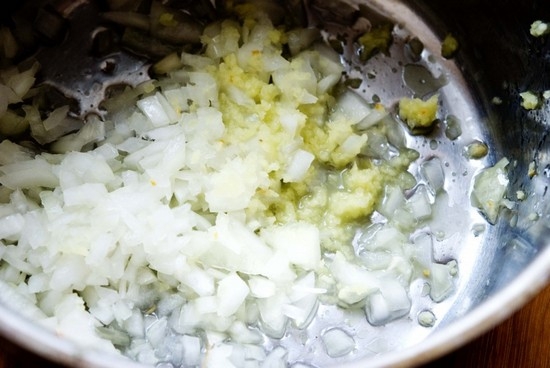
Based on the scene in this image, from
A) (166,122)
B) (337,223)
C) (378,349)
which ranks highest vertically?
(166,122)

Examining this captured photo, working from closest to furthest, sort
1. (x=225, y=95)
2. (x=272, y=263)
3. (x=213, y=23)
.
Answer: (x=272, y=263) < (x=225, y=95) < (x=213, y=23)

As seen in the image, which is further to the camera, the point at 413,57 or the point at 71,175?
the point at 413,57

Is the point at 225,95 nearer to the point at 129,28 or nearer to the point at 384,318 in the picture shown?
the point at 129,28

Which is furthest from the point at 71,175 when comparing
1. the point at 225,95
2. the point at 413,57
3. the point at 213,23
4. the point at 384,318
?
the point at 413,57

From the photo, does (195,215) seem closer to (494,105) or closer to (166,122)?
(166,122)

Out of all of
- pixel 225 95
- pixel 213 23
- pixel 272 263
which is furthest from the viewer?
pixel 213 23

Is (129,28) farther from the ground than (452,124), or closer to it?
farther from the ground
